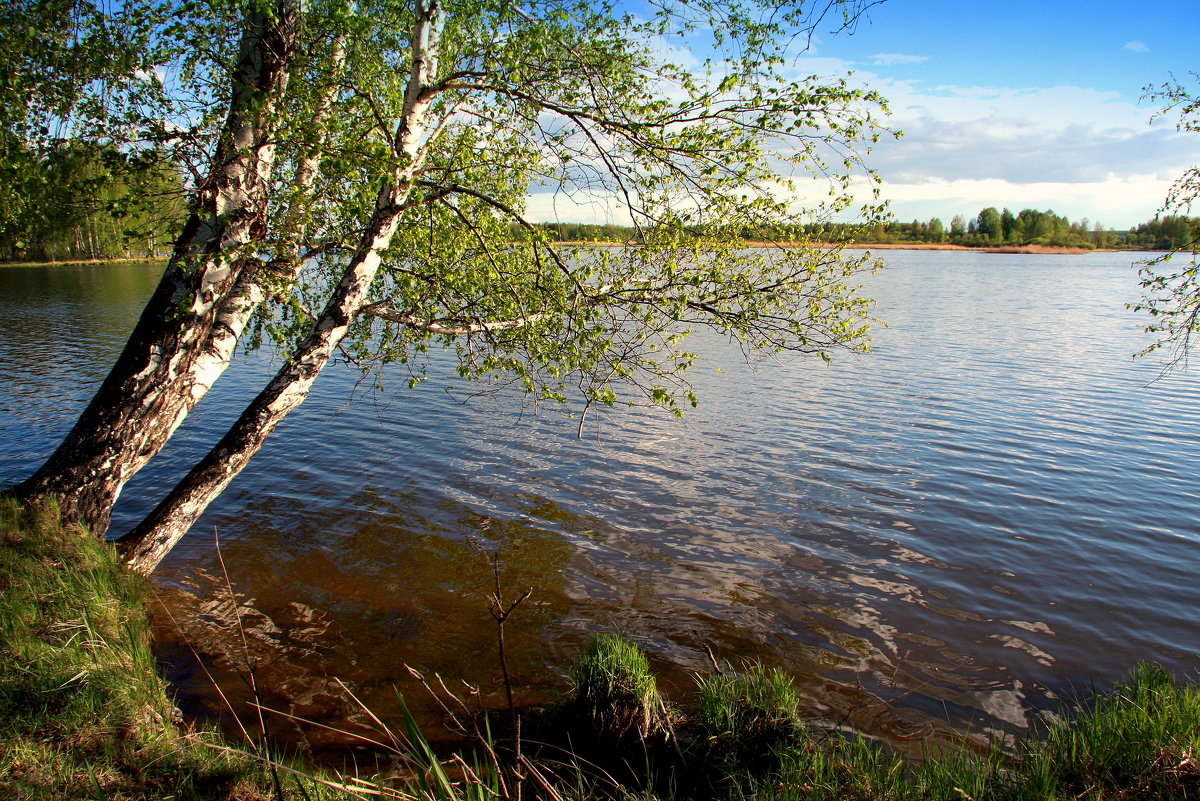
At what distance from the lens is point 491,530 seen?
11.3 metres

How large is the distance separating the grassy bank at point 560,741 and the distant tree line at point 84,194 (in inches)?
115

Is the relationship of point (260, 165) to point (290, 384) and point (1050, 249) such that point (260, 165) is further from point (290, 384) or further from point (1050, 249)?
point (1050, 249)

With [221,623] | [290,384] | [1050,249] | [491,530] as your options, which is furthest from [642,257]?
[1050,249]

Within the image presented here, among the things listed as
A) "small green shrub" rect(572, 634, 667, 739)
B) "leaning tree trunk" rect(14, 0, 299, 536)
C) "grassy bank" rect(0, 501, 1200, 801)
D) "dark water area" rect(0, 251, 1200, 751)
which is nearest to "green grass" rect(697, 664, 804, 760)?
"grassy bank" rect(0, 501, 1200, 801)

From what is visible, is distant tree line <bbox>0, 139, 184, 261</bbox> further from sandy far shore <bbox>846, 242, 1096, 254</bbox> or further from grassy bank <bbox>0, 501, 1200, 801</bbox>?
sandy far shore <bbox>846, 242, 1096, 254</bbox>

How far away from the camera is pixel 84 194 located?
684 centimetres

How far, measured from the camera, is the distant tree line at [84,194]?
20.7 ft

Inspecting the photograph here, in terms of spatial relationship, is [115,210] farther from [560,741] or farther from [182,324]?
[560,741]

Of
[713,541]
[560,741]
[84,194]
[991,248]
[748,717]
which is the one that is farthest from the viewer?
[991,248]

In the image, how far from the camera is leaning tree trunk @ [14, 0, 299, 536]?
6840 mm

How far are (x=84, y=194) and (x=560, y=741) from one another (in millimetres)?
7094

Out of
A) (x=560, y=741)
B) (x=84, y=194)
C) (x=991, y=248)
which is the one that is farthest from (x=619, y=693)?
(x=991, y=248)

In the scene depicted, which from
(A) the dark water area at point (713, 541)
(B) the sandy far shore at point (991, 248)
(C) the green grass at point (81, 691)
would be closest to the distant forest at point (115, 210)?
(C) the green grass at point (81, 691)

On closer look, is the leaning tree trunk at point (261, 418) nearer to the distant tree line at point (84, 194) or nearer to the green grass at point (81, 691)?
the green grass at point (81, 691)
